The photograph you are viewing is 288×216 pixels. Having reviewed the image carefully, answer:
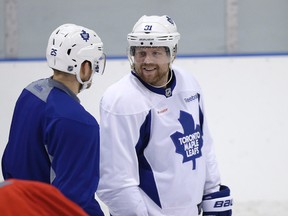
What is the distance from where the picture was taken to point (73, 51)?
217 cm

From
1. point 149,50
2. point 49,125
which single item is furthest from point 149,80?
point 49,125

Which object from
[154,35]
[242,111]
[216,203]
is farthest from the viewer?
[242,111]

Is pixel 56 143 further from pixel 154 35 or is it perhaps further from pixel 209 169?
pixel 209 169

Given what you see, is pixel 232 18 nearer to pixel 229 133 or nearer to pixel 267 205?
pixel 229 133

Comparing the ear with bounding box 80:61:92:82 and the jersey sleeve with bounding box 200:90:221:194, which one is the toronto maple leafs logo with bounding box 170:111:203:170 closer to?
the jersey sleeve with bounding box 200:90:221:194

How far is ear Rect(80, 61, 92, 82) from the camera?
7.14 ft

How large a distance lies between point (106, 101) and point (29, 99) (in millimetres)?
309

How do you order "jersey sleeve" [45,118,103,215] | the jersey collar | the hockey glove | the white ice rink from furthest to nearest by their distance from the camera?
the white ice rink, the hockey glove, the jersey collar, "jersey sleeve" [45,118,103,215]

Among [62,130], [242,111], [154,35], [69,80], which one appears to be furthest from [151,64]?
[242,111]

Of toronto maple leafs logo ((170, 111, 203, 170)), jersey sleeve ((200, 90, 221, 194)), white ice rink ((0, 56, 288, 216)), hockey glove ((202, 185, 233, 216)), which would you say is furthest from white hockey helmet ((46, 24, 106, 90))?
white ice rink ((0, 56, 288, 216))

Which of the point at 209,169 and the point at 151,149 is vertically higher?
the point at 151,149

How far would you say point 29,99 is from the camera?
2.10 metres

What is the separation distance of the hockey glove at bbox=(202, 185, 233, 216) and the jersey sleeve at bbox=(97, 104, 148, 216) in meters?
0.29

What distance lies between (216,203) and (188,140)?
0.25m
